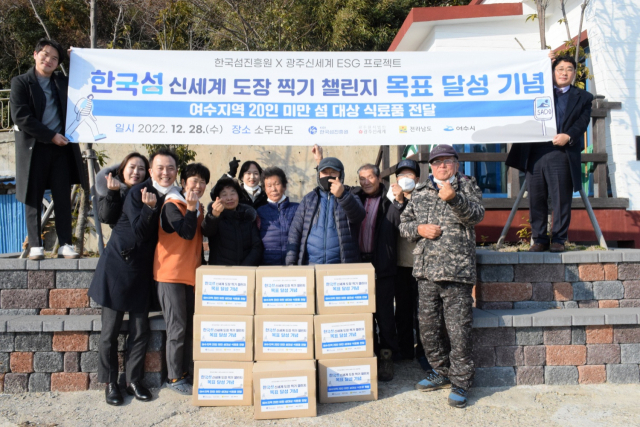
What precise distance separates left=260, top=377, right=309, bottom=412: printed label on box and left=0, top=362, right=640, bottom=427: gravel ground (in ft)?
0.30

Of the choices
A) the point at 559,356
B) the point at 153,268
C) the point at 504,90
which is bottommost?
the point at 559,356

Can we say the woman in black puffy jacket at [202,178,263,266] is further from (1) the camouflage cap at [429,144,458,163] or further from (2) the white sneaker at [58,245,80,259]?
(1) the camouflage cap at [429,144,458,163]

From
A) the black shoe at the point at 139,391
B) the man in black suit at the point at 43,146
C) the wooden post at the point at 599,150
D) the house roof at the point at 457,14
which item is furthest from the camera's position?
the house roof at the point at 457,14

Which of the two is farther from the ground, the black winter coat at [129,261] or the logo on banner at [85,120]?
the logo on banner at [85,120]

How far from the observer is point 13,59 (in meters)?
→ 13.4

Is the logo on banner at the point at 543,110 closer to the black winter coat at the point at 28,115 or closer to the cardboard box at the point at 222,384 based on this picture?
the cardboard box at the point at 222,384

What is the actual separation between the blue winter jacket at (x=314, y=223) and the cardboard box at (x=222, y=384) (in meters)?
0.85

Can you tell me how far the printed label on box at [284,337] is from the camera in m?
→ 3.04

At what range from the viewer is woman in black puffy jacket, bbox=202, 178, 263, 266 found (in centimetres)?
338

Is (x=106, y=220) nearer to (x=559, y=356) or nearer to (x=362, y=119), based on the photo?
(x=362, y=119)

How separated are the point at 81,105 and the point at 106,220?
1135 millimetres

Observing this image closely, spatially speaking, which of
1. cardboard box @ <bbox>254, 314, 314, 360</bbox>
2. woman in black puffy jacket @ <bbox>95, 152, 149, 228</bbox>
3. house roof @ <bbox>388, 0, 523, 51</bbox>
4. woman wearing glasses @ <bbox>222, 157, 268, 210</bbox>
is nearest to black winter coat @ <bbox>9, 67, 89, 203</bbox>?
woman in black puffy jacket @ <bbox>95, 152, 149, 228</bbox>

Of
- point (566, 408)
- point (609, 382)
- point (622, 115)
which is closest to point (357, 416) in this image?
point (566, 408)

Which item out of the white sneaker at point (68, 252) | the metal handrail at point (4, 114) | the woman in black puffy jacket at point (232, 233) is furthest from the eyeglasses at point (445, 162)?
the metal handrail at point (4, 114)
